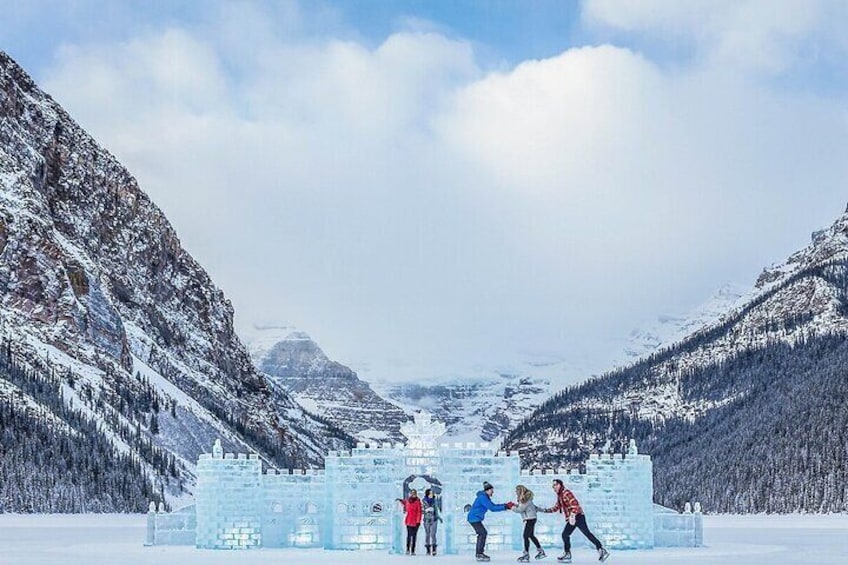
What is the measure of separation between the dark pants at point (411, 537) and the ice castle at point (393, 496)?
250 cm

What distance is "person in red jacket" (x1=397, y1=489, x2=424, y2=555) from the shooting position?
189 ft

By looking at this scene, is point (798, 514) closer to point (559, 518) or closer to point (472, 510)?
point (559, 518)

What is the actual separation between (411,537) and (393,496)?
4456 mm

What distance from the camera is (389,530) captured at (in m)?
63.1

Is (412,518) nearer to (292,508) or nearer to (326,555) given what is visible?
(326,555)

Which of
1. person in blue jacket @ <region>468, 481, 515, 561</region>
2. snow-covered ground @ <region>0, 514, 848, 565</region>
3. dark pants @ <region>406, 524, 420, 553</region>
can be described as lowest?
snow-covered ground @ <region>0, 514, 848, 565</region>

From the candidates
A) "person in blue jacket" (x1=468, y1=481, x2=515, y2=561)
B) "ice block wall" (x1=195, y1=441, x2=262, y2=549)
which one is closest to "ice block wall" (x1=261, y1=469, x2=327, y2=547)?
"ice block wall" (x1=195, y1=441, x2=262, y2=549)

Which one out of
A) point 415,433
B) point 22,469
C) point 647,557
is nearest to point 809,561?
point 647,557

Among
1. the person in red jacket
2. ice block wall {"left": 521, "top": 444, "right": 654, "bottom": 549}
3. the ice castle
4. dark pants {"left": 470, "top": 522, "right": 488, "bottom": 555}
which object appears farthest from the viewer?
ice block wall {"left": 521, "top": 444, "right": 654, "bottom": 549}

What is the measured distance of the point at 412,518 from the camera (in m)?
57.6

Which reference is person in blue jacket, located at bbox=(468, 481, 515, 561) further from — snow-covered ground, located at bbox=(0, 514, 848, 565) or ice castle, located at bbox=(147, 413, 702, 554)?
ice castle, located at bbox=(147, 413, 702, 554)

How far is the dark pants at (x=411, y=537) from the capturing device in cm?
5806

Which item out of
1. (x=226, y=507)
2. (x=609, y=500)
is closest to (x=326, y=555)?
(x=226, y=507)

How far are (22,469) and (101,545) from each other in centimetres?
9926
